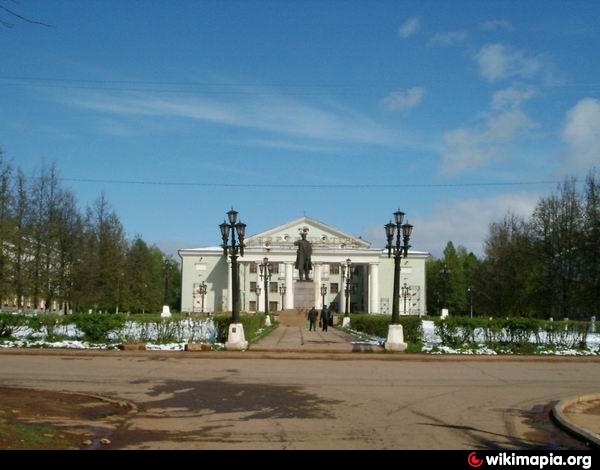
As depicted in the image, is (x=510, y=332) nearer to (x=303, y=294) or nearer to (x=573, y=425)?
(x=573, y=425)

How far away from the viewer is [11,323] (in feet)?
95.1

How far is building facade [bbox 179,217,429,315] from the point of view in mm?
113438

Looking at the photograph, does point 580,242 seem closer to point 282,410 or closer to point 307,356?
point 307,356

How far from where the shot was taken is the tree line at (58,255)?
48.3m

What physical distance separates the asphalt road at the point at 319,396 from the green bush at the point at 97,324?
392cm

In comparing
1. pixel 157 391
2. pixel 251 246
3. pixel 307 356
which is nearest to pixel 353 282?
pixel 251 246

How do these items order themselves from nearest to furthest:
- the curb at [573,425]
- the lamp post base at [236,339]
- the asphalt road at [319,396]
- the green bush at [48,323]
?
1. the curb at [573,425]
2. the asphalt road at [319,396]
3. the lamp post base at [236,339]
4. the green bush at [48,323]

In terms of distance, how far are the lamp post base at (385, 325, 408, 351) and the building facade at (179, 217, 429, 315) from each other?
261ft

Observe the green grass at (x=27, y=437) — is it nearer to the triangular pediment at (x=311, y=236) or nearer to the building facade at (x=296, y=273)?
the building facade at (x=296, y=273)

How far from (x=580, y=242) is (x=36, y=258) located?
42.7m

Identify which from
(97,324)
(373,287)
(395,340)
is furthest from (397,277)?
(373,287)

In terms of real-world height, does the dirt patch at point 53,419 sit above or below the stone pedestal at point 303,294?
below
